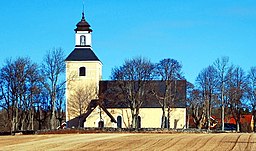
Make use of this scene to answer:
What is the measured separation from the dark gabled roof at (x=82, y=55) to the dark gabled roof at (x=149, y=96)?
5.71m

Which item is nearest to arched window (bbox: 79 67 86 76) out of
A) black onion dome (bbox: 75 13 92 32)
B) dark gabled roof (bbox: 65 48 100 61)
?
dark gabled roof (bbox: 65 48 100 61)

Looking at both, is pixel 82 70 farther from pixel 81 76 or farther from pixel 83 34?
pixel 83 34

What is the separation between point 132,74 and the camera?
276 ft

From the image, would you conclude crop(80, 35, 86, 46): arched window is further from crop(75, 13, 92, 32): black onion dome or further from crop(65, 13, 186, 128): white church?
crop(75, 13, 92, 32): black onion dome

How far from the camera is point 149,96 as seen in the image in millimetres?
92000

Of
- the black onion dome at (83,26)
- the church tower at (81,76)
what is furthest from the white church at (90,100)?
the black onion dome at (83,26)

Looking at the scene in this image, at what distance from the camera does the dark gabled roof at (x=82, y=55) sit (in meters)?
94.4

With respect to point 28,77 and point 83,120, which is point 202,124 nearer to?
point 83,120

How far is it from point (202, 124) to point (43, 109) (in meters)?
27.3

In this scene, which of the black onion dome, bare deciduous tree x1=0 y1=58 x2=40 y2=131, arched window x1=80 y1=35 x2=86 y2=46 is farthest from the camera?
the black onion dome

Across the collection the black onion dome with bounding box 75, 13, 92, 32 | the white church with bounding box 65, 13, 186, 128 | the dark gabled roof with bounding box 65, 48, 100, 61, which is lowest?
the white church with bounding box 65, 13, 186, 128

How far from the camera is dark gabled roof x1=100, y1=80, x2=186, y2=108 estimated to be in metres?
89.4

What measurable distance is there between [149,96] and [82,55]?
1373 cm

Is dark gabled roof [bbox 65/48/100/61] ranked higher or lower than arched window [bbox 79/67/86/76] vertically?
higher
